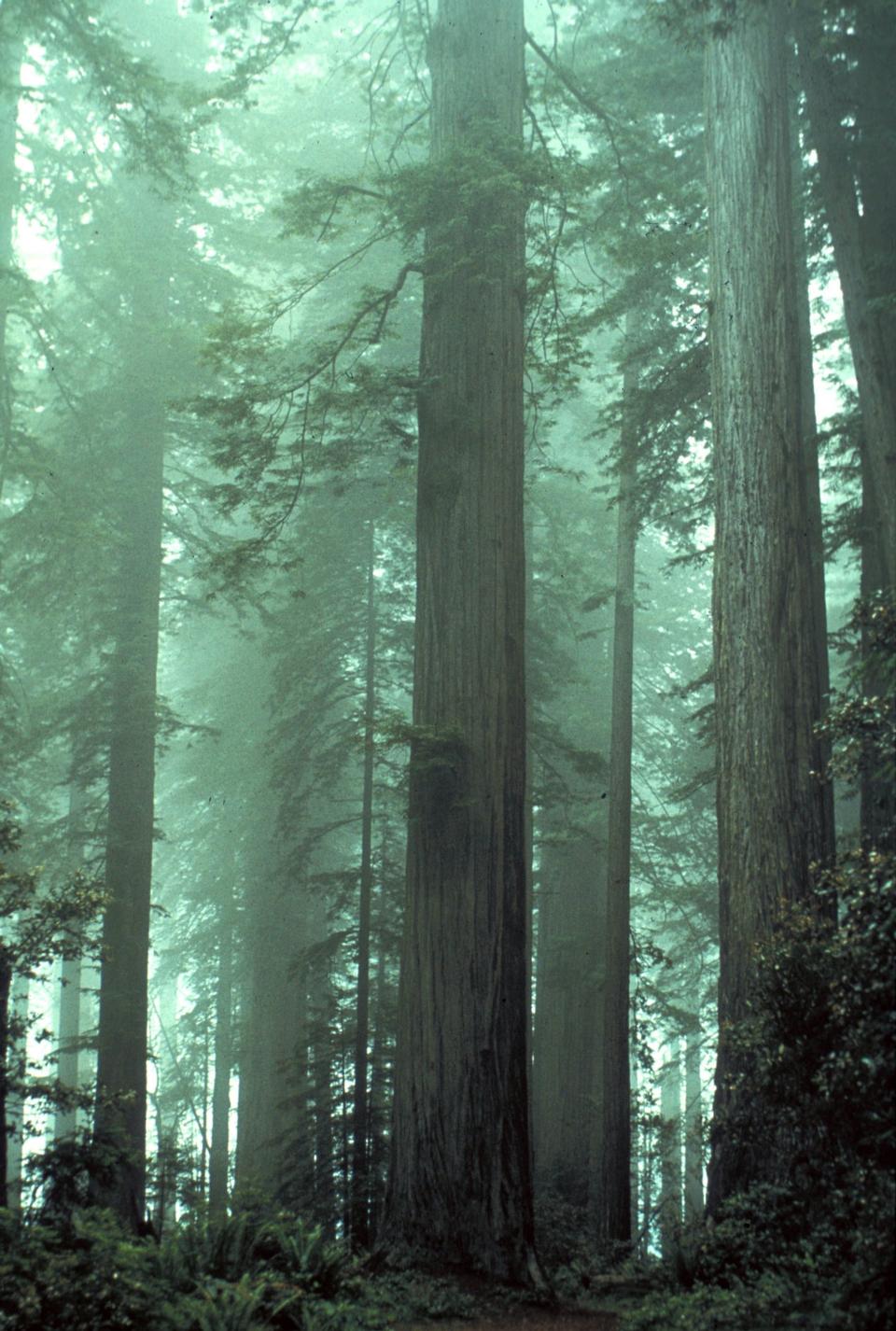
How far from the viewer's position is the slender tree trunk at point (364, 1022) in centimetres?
1374

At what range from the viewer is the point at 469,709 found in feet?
28.6

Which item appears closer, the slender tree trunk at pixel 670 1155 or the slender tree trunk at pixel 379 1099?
the slender tree trunk at pixel 670 1155

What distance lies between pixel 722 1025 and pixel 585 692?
15.2m

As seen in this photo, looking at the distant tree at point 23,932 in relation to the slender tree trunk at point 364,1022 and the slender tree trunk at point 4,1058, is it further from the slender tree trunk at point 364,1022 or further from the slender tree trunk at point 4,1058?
the slender tree trunk at point 364,1022

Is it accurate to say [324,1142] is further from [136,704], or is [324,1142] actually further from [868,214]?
[868,214]

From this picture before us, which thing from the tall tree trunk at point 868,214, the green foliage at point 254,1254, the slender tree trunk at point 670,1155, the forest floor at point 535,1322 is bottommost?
the slender tree trunk at point 670,1155

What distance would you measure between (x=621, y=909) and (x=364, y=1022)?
13.3 ft

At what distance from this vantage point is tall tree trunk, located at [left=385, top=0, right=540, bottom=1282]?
7938 millimetres

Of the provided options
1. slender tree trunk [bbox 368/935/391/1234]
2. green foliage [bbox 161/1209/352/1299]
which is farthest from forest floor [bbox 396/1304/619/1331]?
slender tree trunk [bbox 368/935/391/1234]

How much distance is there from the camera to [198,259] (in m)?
18.4

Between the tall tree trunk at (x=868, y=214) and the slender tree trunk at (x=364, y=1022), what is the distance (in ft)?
20.2

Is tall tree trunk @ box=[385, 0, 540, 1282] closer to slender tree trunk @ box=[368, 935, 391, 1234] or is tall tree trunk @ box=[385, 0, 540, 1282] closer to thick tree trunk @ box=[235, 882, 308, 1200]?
slender tree trunk @ box=[368, 935, 391, 1234]

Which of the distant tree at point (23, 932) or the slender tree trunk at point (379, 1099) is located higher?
the distant tree at point (23, 932)

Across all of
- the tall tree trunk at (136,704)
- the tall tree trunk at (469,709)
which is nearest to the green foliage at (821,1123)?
the tall tree trunk at (469,709)
